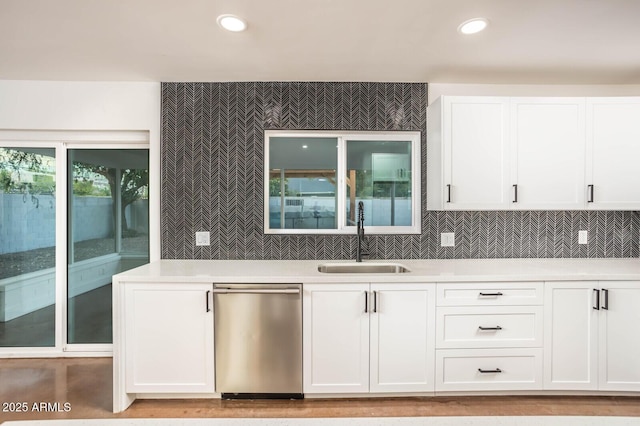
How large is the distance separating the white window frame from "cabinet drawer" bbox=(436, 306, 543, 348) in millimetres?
832

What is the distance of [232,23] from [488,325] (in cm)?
248

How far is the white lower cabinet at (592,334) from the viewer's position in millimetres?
2047

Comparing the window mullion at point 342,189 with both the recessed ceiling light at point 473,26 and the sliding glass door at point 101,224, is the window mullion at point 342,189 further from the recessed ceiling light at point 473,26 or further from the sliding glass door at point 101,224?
the sliding glass door at point 101,224

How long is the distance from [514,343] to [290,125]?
7.62ft

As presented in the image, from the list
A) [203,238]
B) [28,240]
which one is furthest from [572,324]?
[28,240]

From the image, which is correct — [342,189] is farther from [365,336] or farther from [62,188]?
[62,188]

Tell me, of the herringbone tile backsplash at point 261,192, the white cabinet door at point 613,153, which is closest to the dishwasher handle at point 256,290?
the herringbone tile backsplash at point 261,192

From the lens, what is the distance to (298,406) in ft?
6.64

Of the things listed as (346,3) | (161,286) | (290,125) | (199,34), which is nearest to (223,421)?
(161,286)

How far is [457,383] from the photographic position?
81.0 inches

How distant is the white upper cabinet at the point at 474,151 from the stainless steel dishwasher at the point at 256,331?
55.9 inches

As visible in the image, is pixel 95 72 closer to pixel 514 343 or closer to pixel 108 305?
pixel 108 305

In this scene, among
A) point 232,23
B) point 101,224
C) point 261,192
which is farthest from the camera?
point 101,224

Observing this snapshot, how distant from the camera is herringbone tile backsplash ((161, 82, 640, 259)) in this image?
263cm
